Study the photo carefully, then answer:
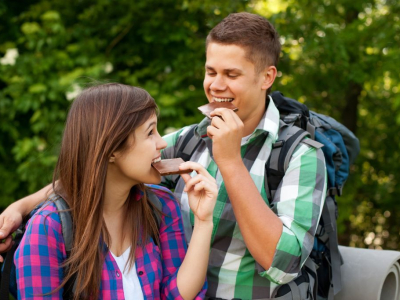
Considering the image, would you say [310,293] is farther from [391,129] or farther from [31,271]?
[391,129]

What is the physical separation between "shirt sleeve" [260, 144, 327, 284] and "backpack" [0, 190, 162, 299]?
56cm

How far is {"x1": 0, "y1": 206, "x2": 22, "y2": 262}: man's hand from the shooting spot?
7.83 feet

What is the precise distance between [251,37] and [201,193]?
32.4 inches

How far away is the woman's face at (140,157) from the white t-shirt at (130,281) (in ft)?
1.16

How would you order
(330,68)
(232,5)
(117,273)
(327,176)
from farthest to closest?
(330,68) → (232,5) → (327,176) → (117,273)

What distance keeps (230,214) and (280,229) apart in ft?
1.08

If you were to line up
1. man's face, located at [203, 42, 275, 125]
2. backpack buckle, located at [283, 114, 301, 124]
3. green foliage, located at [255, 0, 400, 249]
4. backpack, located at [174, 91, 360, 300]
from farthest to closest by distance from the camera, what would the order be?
1. green foliage, located at [255, 0, 400, 249]
2. backpack buckle, located at [283, 114, 301, 124]
3. man's face, located at [203, 42, 275, 125]
4. backpack, located at [174, 91, 360, 300]

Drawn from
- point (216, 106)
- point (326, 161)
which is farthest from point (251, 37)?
point (326, 161)

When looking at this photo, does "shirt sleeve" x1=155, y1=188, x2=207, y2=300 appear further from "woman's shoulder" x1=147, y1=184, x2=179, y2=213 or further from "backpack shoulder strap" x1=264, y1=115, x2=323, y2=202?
"backpack shoulder strap" x1=264, y1=115, x2=323, y2=202

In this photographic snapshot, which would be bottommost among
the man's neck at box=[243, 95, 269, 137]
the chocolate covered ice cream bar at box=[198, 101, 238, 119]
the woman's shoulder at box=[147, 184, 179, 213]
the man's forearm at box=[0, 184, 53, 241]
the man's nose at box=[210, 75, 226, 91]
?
the man's forearm at box=[0, 184, 53, 241]

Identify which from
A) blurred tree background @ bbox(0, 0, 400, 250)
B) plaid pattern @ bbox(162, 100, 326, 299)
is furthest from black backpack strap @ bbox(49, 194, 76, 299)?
blurred tree background @ bbox(0, 0, 400, 250)

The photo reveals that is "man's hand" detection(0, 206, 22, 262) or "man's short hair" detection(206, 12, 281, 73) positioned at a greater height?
"man's short hair" detection(206, 12, 281, 73)

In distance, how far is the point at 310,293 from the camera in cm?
257

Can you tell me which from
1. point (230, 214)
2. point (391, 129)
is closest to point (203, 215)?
point (230, 214)
